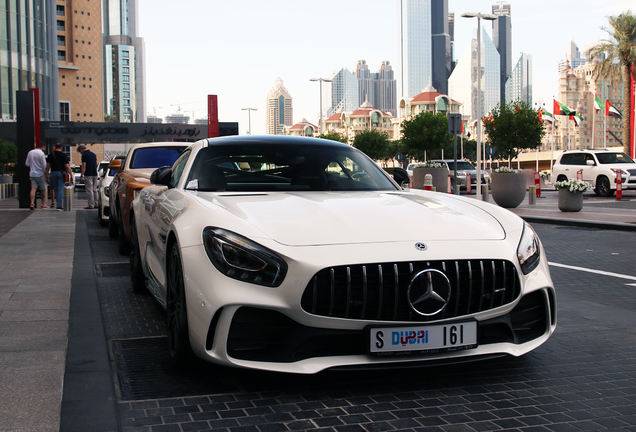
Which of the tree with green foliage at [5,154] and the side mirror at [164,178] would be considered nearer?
the side mirror at [164,178]

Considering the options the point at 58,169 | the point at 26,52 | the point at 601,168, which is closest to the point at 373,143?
the point at 26,52

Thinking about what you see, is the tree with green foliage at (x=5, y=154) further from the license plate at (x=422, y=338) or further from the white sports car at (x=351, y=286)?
the license plate at (x=422, y=338)

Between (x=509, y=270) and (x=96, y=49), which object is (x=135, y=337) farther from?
(x=96, y=49)

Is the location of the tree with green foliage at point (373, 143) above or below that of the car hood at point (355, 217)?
above

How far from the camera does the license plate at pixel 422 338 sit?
122 inches

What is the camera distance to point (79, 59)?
127 m

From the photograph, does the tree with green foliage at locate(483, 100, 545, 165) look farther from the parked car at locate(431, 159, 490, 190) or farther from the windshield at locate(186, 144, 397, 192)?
the windshield at locate(186, 144, 397, 192)

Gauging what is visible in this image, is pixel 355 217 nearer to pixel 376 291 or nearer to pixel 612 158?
pixel 376 291

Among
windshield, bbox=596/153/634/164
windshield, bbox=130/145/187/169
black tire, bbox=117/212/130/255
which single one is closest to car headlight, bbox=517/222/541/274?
black tire, bbox=117/212/130/255

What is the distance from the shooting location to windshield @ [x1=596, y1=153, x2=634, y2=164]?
25.1m

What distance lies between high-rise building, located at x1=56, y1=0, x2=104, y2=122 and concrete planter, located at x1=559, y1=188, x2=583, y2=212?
384ft

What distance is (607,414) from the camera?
3014mm

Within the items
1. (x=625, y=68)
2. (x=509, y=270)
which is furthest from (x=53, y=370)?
(x=625, y=68)

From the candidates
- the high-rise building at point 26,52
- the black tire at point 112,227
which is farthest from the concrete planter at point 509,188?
the high-rise building at point 26,52
